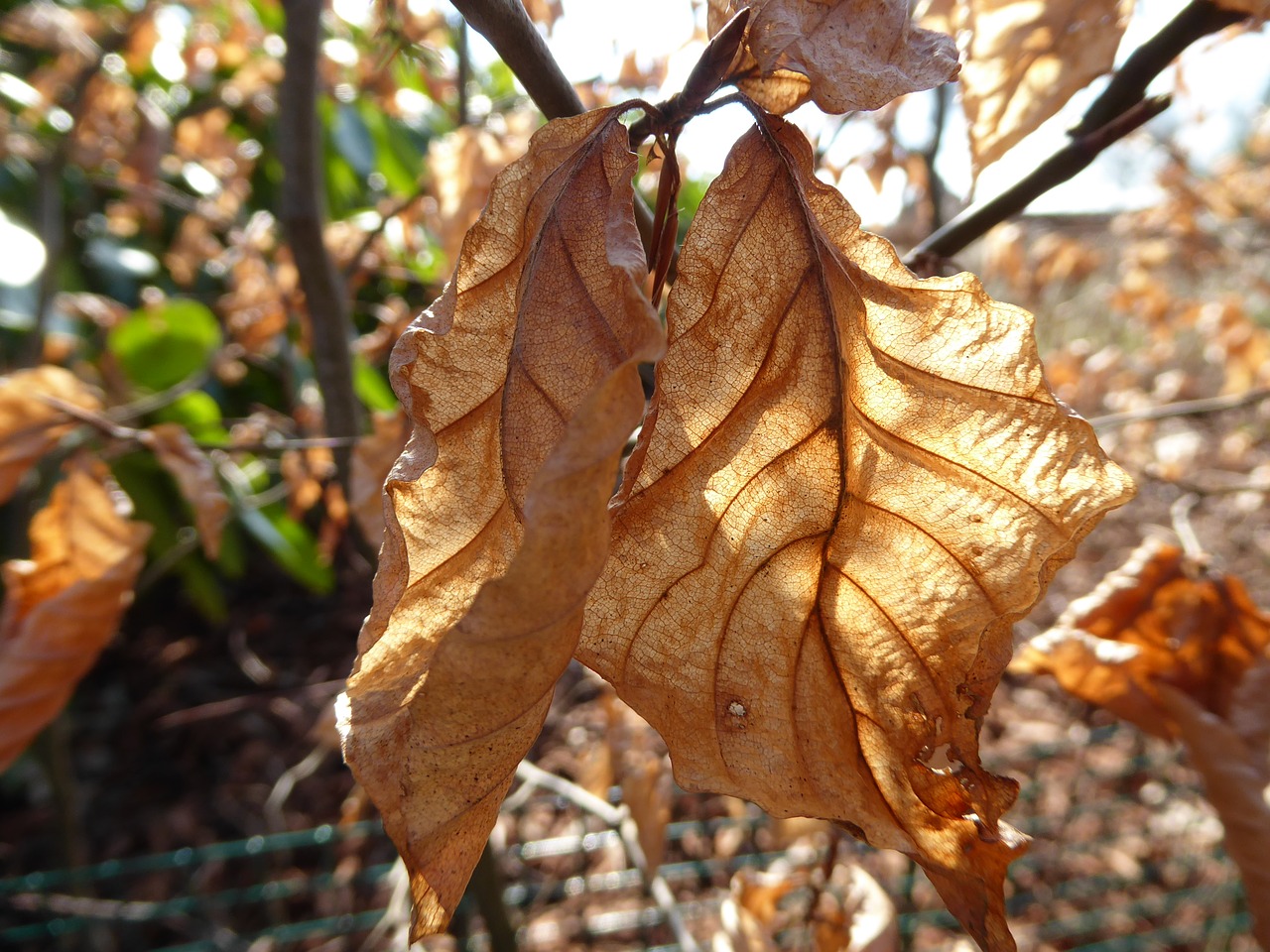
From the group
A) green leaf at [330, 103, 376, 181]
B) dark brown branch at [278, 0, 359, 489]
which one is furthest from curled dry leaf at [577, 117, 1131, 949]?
green leaf at [330, 103, 376, 181]

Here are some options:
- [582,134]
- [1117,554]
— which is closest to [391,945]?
[582,134]

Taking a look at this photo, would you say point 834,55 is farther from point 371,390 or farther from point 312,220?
point 371,390

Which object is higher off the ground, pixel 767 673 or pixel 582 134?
pixel 582 134

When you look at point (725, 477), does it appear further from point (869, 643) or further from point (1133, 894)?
point (1133, 894)

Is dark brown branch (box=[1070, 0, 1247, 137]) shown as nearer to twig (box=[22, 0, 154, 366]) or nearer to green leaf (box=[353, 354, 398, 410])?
twig (box=[22, 0, 154, 366])

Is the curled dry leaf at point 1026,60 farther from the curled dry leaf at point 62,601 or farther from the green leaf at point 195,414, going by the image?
the green leaf at point 195,414

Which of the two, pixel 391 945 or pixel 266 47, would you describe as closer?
pixel 391 945

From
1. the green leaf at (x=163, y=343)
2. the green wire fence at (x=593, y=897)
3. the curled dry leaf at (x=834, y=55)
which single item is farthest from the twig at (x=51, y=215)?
the curled dry leaf at (x=834, y=55)
